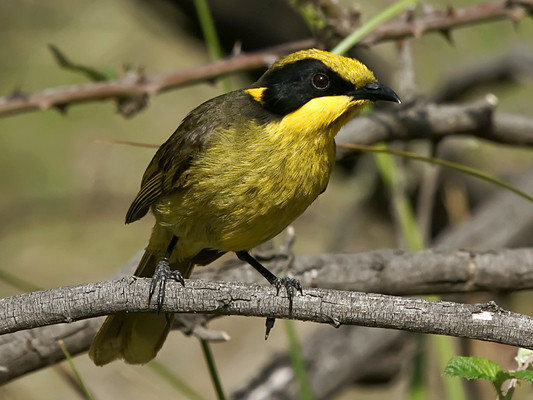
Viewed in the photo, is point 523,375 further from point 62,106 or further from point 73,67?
point 62,106

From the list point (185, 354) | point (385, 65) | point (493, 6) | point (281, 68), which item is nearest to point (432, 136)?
point (493, 6)

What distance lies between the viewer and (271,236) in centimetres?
321

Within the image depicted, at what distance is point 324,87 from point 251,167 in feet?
1.59

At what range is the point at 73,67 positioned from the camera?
3762mm

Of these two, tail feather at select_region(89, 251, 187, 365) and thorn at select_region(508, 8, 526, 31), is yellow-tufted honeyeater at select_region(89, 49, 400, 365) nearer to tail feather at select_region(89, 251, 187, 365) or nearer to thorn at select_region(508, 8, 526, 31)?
tail feather at select_region(89, 251, 187, 365)

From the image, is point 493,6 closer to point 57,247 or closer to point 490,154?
point 490,154

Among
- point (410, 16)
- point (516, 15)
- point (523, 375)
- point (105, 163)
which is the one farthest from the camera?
point (105, 163)

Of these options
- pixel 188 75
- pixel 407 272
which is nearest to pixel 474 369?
pixel 407 272

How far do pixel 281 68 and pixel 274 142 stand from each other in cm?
37

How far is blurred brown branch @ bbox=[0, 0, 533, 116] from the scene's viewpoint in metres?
3.91

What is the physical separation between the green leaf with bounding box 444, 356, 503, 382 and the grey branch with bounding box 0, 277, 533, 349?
0.31 ft

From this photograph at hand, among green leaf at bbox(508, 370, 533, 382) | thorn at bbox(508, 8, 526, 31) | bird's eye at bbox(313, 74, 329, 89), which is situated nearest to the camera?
green leaf at bbox(508, 370, 533, 382)

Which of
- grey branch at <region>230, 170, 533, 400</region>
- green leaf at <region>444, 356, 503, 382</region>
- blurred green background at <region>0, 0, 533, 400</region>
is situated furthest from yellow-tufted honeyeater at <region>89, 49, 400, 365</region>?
blurred green background at <region>0, 0, 533, 400</region>

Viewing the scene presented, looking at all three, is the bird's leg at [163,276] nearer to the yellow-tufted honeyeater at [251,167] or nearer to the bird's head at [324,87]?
the yellow-tufted honeyeater at [251,167]
